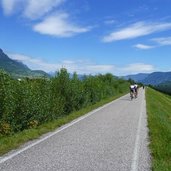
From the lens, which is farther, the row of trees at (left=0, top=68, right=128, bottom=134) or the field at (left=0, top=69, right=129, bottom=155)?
the row of trees at (left=0, top=68, right=128, bottom=134)

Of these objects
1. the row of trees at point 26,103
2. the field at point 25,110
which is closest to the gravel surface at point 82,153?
the field at point 25,110

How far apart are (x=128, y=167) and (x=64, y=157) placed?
172 cm

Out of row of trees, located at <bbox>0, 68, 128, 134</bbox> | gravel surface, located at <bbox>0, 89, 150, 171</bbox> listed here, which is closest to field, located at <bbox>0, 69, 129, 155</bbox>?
row of trees, located at <bbox>0, 68, 128, 134</bbox>

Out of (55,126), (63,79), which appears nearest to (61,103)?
(63,79)

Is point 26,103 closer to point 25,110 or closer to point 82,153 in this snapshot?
point 25,110

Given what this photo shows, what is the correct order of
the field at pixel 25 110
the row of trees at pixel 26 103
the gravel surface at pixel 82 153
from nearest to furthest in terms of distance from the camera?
the gravel surface at pixel 82 153, the field at pixel 25 110, the row of trees at pixel 26 103

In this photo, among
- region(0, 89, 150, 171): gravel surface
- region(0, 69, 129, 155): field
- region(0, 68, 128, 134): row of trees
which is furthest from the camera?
region(0, 68, 128, 134): row of trees

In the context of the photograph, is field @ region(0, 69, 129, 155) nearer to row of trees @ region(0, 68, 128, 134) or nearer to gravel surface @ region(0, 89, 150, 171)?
row of trees @ region(0, 68, 128, 134)

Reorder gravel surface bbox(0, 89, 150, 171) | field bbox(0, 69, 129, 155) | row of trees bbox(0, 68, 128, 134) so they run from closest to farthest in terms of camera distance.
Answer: gravel surface bbox(0, 89, 150, 171)
field bbox(0, 69, 129, 155)
row of trees bbox(0, 68, 128, 134)

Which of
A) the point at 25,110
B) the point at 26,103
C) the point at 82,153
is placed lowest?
the point at 82,153

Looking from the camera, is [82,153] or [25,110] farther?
[25,110]

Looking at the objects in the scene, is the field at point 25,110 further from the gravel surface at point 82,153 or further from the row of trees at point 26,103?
the gravel surface at point 82,153

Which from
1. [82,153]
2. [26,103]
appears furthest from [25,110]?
[82,153]

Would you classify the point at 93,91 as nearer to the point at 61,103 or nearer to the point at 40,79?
the point at 61,103
